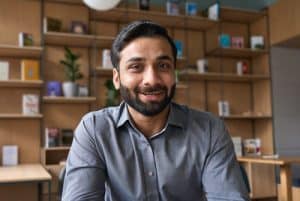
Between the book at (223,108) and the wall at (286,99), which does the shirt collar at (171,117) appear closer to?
the book at (223,108)

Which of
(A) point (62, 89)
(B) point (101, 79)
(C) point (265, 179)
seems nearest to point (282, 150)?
(C) point (265, 179)

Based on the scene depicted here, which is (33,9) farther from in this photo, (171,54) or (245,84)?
(171,54)

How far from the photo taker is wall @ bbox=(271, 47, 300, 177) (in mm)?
A: 4746

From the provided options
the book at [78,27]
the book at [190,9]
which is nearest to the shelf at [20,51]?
the book at [78,27]

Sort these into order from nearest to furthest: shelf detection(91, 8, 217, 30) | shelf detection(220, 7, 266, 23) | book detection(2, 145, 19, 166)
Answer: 1. book detection(2, 145, 19, 166)
2. shelf detection(91, 8, 217, 30)
3. shelf detection(220, 7, 266, 23)

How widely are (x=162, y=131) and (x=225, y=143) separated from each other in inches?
8.7

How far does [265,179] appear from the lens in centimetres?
443

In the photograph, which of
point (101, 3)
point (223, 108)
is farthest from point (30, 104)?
point (223, 108)

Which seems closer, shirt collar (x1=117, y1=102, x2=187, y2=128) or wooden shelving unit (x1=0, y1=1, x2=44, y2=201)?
shirt collar (x1=117, y1=102, x2=187, y2=128)

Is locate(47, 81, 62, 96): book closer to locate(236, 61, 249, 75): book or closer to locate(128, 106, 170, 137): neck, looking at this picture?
locate(236, 61, 249, 75): book

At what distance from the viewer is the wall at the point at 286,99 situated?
4.75m

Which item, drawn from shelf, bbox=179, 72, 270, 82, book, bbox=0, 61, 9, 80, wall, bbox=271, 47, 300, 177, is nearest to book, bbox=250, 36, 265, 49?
wall, bbox=271, 47, 300, 177

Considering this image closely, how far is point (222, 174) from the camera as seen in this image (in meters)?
1.11

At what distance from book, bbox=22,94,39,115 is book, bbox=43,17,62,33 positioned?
77cm
